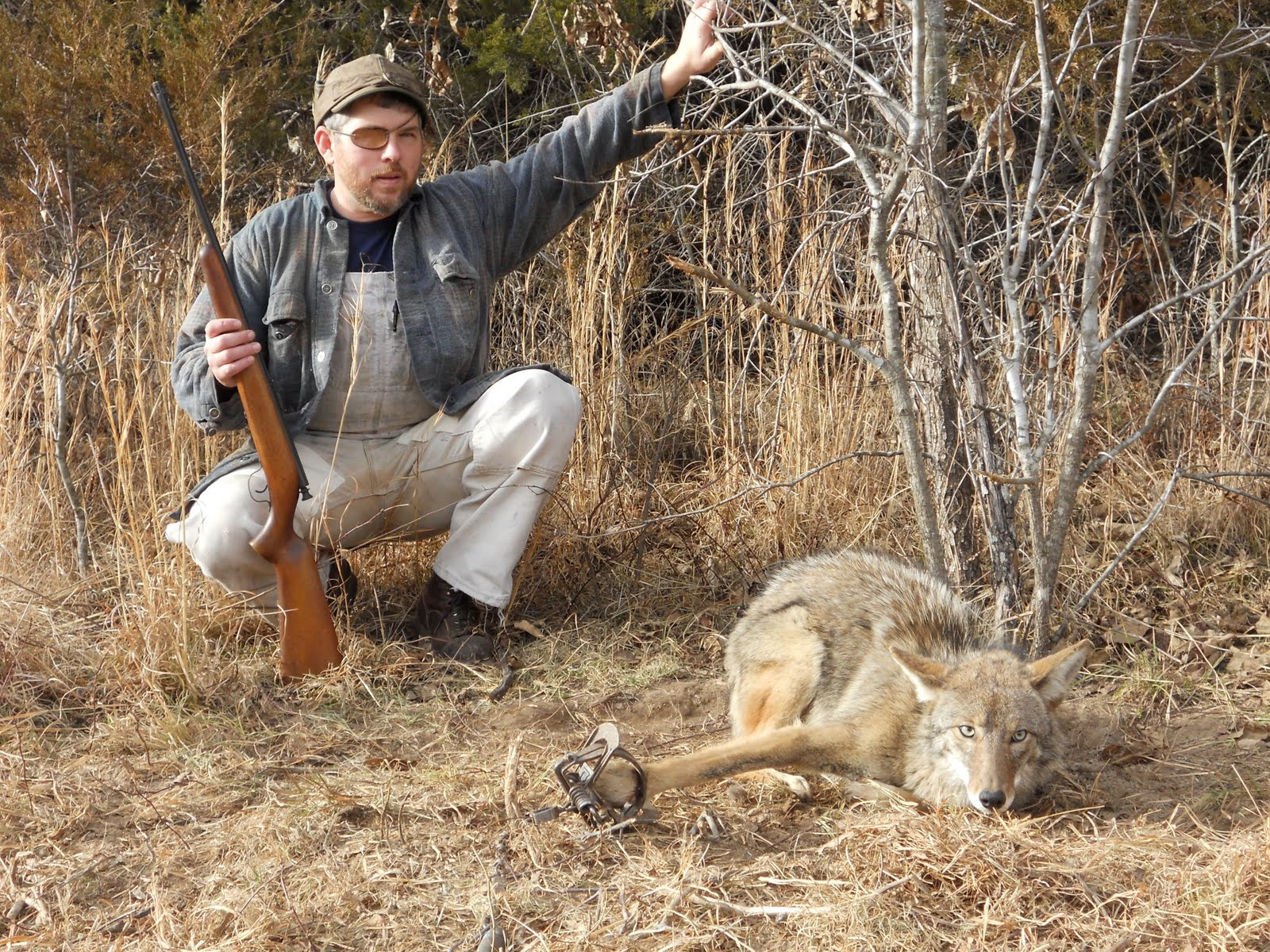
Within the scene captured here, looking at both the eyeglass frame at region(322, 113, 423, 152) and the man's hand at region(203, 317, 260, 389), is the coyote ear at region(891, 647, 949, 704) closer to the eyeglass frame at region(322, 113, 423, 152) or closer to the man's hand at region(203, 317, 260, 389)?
the man's hand at region(203, 317, 260, 389)

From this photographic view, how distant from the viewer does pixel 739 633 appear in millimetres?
4344

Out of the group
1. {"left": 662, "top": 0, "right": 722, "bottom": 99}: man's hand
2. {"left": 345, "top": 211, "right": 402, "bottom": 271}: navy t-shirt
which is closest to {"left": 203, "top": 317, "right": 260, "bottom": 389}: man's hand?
{"left": 345, "top": 211, "right": 402, "bottom": 271}: navy t-shirt

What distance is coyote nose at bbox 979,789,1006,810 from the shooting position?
3.31m

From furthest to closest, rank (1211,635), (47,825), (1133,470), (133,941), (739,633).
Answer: (1133,470) → (1211,635) → (739,633) → (47,825) → (133,941)

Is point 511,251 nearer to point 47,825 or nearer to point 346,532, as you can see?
point 346,532

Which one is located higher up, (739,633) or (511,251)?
(511,251)

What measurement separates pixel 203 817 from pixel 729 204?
3437 mm

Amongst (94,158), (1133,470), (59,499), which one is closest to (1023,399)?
(1133,470)

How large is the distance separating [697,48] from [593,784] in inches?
110

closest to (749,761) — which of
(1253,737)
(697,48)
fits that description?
(1253,737)

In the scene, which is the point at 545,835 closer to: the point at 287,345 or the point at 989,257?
the point at 287,345

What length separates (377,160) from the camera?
4.85 meters

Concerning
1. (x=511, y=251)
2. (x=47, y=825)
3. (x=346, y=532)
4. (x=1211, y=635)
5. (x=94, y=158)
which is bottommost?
(x=1211, y=635)

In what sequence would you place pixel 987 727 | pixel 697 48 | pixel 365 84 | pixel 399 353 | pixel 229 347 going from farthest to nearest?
pixel 399 353 → pixel 365 84 → pixel 697 48 → pixel 229 347 → pixel 987 727
